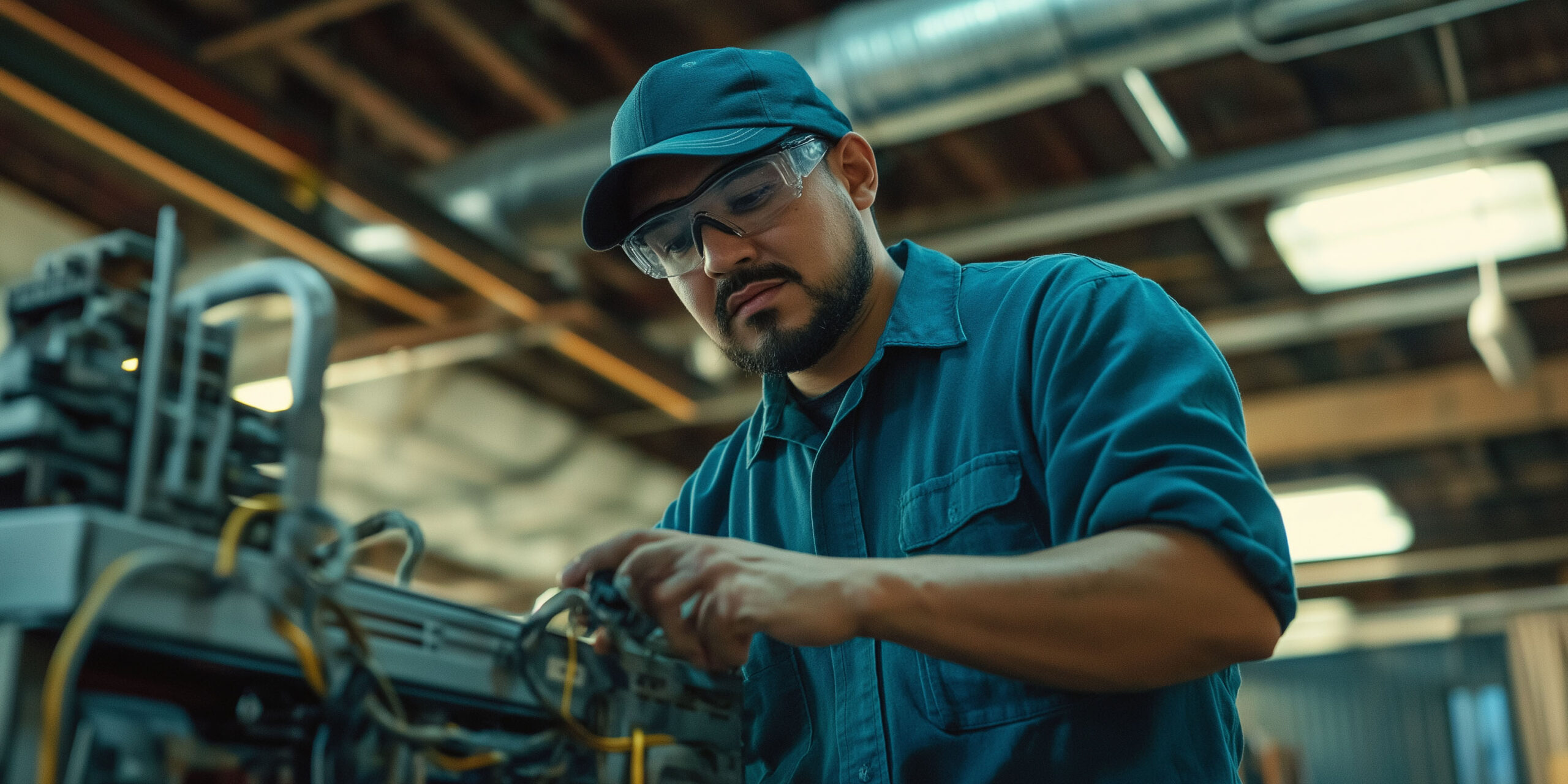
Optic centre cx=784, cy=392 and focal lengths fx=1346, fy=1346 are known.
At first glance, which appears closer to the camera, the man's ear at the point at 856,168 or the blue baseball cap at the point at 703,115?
the blue baseball cap at the point at 703,115

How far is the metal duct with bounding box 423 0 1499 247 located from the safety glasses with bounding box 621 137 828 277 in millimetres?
1687

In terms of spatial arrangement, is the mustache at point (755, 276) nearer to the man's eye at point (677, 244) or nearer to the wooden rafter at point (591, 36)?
the man's eye at point (677, 244)

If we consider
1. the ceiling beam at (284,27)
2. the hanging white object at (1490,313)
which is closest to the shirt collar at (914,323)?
the ceiling beam at (284,27)

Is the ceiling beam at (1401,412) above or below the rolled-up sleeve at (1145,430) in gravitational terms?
above

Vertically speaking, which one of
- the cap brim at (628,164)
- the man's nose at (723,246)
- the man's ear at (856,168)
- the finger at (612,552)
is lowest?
the finger at (612,552)

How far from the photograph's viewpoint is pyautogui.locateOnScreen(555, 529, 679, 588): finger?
37.2 inches

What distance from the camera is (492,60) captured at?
168 inches

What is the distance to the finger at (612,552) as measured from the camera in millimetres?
944

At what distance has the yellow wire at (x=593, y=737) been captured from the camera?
898 millimetres

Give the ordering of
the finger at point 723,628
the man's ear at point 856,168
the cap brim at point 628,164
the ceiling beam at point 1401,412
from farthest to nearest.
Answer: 1. the ceiling beam at point 1401,412
2. the man's ear at point 856,168
3. the cap brim at point 628,164
4. the finger at point 723,628

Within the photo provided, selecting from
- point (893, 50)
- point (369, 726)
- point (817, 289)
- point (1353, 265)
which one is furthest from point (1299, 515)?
point (369, 726)

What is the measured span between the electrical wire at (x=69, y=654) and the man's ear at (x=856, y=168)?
0.96 m

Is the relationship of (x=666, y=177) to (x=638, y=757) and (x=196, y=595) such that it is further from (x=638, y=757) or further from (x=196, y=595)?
(x=196, y=595)

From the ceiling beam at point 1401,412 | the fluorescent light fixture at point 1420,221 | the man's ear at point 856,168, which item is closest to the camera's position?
the man's ear at point 856,168
